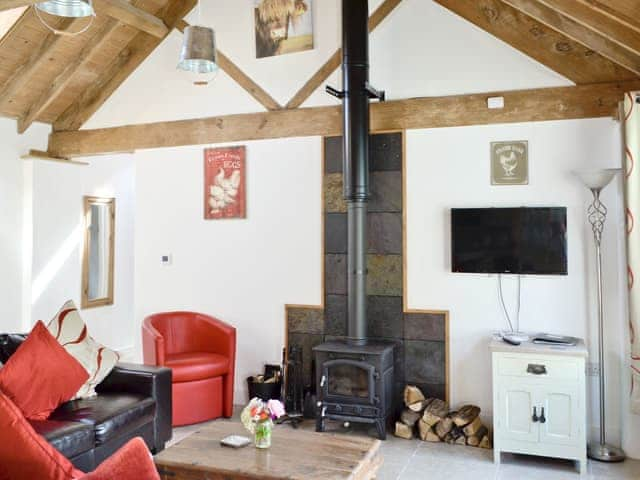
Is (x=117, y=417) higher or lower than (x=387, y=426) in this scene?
higher

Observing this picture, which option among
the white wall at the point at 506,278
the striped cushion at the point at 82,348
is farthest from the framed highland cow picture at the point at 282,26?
the striped cushion at the point at 82,348

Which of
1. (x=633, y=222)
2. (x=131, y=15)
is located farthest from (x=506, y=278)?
(x=131, y=15)

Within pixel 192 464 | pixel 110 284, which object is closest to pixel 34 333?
pixel 192 464

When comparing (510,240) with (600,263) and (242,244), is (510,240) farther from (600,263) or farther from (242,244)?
(242,244)

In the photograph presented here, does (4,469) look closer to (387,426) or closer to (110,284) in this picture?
(387,426)

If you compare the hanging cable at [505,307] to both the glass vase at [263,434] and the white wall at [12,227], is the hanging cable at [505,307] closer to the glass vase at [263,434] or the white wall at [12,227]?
the glass vase at [263,434]

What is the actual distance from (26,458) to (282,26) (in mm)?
4349

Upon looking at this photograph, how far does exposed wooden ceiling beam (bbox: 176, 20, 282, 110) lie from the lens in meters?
5.34

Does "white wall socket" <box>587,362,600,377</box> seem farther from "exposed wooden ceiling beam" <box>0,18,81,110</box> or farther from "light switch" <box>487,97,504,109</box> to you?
"exposed wooden ceiling beam" <box>0,18,81,110</box>

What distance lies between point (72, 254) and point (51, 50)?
2345 millimetres

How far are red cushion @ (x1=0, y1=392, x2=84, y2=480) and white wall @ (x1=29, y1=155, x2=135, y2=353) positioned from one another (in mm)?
4544

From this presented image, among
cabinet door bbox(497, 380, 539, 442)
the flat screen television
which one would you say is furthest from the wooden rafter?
cabinet door bbox(497, 380, 539, 442)

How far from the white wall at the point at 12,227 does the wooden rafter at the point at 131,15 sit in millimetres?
1838

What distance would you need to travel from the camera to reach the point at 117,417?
348 cm
